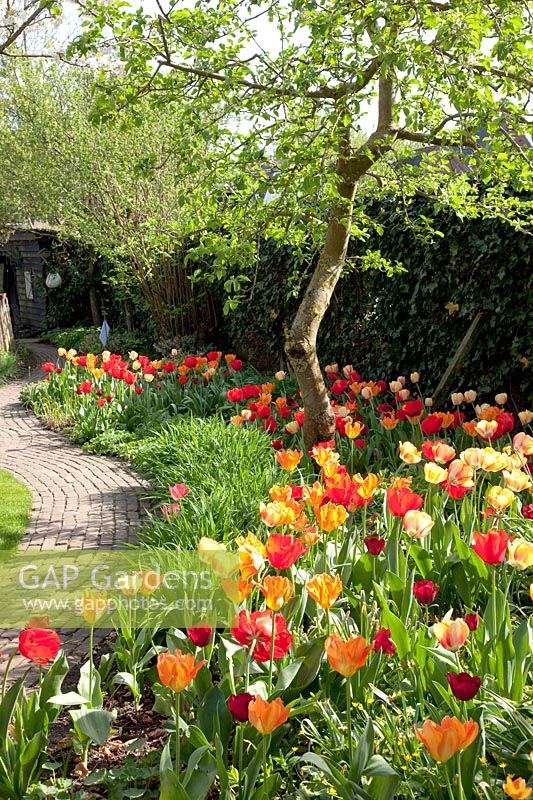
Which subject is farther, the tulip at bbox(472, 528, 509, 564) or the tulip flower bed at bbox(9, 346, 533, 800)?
the tulip at bbox(472, 528, 509, 564)

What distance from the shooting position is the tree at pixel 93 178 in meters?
11.3

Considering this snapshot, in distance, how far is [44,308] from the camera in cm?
2053

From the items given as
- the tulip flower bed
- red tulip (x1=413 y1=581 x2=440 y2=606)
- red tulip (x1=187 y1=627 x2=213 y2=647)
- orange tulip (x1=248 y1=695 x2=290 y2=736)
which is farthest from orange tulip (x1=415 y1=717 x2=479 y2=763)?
red tulip (x1=187 y1=627 x2=213 y2=647)

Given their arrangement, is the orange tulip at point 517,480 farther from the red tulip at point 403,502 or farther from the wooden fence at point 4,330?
the wooden fence at point 4,330

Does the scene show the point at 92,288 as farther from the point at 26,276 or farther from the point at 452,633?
the point at 452,633

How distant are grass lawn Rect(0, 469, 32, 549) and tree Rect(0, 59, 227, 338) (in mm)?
4093

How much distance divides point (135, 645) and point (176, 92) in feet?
10.5

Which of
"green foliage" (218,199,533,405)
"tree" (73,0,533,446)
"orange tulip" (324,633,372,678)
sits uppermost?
"tree" (73,0,533,446)

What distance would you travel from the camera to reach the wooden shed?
20.4 m

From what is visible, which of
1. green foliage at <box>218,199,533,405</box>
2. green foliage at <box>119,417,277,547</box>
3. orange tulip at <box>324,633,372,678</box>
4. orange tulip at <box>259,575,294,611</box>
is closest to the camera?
orange tulip at <box>324,633,372,678</box>

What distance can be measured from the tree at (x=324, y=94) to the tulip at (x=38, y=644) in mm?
2275

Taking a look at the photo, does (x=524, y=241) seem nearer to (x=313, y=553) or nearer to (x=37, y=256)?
(x=313, y=553)

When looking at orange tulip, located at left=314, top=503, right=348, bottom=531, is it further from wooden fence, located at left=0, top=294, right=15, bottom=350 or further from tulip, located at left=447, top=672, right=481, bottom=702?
wooden fence, located at left=0, top=294, right=15, bottom=350

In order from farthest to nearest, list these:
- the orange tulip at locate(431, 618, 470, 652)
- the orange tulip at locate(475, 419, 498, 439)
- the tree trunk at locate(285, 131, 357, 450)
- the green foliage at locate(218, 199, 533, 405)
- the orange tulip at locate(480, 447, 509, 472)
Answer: the green foliage at locate(218, 199, 533, 405) < the tree trunk at locate(285, 131, 357, 450) < the orange tulip at locate(475, 419, 498, 439) < the orange tulip at locate(480, 447, 509, 472) < the orange tulip at locate(431, 618, 470, 652)
